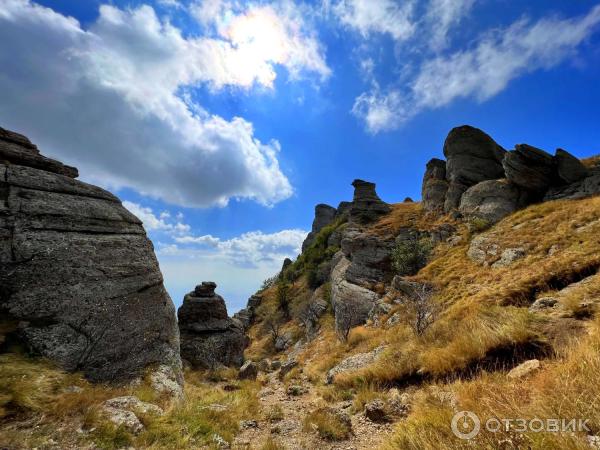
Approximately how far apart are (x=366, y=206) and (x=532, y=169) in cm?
2358

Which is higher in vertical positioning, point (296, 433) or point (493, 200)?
point (493, 200)

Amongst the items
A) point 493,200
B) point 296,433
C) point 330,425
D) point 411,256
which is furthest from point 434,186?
point 296,433

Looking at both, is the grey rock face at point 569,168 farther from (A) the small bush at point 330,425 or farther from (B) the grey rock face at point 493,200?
(A) the small bush at point 330,425

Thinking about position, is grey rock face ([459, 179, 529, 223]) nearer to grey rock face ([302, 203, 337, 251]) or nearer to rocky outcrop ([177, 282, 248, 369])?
rocky outcrop ([177, 282, 248, 369])

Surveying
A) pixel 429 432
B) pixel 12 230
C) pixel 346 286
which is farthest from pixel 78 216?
pixel 346 286

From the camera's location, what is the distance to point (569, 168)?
101 ft

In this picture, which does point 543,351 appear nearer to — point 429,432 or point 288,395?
point 429,432

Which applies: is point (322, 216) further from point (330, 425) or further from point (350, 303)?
point (330, 425)

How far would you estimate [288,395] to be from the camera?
14.4 meters

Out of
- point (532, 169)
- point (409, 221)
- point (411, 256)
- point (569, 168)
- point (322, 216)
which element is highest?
point (322, 216)

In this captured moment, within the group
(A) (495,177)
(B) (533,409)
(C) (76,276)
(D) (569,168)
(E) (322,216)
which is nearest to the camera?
(B) (533,409)

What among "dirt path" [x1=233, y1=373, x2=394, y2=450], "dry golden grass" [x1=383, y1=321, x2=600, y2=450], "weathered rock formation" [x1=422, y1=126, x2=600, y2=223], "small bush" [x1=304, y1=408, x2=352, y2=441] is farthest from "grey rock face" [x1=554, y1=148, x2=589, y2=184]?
"small bush" [x1=304, y1=408, x2=352, y2=441]

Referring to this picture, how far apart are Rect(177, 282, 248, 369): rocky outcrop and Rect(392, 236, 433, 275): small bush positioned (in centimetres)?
1927

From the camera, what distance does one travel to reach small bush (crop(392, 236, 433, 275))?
32.3 m
